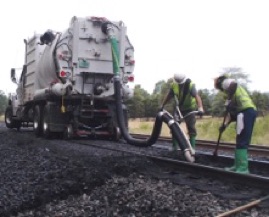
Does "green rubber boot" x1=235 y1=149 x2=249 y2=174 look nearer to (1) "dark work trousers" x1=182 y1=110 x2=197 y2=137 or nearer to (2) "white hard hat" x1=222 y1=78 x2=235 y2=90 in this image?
(2) "white hard hat" x1=222 y1=78 x2=235 y2=90

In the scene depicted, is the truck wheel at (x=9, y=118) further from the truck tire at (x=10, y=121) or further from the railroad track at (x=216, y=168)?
the railroad track at (x=216, y=168)

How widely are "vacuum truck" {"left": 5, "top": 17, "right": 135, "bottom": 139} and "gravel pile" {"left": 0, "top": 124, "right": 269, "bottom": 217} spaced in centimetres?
533

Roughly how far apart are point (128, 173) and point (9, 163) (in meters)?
2.46

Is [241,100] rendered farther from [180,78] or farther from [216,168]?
[180,78]

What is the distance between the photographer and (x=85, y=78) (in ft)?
43.5

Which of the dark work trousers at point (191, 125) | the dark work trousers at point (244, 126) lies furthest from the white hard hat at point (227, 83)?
the dark work trousers at point (191, 125)

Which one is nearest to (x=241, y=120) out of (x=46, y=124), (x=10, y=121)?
(x=46, y=124)

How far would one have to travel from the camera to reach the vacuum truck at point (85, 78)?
1304cm

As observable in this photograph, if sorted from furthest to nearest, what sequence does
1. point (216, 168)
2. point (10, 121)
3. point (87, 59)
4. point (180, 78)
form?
point (10, 121) < point (87, 59) < point (180, 78) < point (216, 168)

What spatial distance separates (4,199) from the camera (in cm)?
511

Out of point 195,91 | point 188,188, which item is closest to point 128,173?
point 188,188

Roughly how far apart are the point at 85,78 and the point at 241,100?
7.20 m

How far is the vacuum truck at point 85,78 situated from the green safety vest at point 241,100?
6057mm

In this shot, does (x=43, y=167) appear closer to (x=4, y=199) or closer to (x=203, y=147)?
(x=4, y=199)
